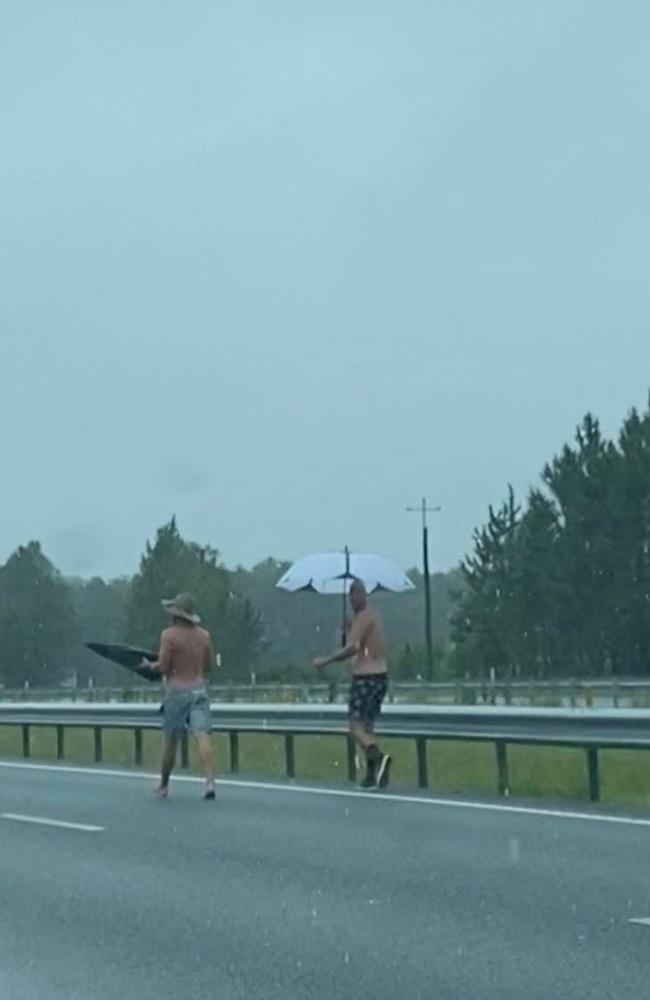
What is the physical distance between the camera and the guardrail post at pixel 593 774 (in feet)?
60.0

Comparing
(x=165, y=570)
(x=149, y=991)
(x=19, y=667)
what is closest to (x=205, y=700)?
(x=149, y=991)

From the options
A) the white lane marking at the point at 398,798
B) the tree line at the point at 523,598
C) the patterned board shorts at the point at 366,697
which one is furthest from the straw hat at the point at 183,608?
the tree line at the point at 523,598

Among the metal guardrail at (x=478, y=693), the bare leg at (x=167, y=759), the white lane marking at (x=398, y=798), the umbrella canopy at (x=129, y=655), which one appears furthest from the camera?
the metal guardrail at (x=478, y=693)

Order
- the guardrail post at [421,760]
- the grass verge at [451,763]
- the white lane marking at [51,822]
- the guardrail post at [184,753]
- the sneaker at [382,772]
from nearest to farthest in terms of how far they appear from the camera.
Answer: the white lane marking at [51,822]
the sneaker at [382,772]
the guardrail post at [421,760]
the grass verge at [451,763]
the guardrail post at [184,753]

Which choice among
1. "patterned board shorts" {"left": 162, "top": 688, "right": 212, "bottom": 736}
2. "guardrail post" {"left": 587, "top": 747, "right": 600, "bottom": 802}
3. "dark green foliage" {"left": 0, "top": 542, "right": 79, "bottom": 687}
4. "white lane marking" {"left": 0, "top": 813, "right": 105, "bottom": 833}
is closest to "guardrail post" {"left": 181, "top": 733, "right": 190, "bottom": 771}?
"patterned board shorts" {"left": 162, "top": 688, "right": 212, "bottom": 736}

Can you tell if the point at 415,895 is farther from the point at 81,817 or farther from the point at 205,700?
the point at 205,700

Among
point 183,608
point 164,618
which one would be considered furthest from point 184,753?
point 164,618

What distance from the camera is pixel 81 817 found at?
17.9 metres

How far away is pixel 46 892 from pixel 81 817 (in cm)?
494

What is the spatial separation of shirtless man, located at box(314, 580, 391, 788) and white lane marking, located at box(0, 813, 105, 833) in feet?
10.2

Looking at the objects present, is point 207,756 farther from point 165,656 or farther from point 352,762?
point 352,762

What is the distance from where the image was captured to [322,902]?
12203 millimetres

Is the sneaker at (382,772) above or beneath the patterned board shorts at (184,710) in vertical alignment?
beneath

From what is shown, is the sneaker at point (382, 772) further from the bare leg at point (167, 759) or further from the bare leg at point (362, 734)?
the bare leg at point (167, 759)
